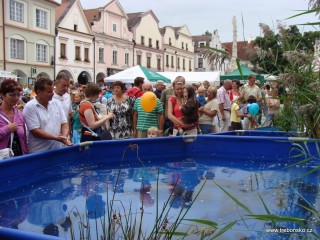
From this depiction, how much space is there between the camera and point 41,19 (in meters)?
32.8

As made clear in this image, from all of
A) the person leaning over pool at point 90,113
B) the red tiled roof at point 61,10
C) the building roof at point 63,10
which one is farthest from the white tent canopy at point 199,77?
the red tiled roof at point 61,10

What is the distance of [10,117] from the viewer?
14.0 ft

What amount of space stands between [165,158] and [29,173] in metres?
2.33

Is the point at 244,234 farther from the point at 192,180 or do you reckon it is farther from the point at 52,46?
the point at 52,46

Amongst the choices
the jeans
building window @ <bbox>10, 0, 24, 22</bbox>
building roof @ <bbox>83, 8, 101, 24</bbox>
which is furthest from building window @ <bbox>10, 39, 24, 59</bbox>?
the jeans

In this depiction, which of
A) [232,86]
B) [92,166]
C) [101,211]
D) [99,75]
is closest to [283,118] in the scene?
[92,166]

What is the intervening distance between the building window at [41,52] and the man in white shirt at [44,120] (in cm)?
2906

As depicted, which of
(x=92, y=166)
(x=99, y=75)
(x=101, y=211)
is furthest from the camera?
(x=99, y=75)

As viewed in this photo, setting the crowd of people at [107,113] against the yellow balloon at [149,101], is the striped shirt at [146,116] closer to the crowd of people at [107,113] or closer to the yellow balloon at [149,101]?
the crowd of people at [107,113]

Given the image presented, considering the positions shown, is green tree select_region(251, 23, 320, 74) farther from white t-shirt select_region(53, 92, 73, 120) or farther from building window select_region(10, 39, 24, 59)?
building window select_region(10, 39, 24, 59)

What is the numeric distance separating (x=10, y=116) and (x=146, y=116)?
2.66 meters

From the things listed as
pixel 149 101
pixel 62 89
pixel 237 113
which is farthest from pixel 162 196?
pixel 237 113

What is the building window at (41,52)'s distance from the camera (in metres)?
32.5

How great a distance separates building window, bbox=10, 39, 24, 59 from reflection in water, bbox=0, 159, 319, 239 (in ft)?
88.1
